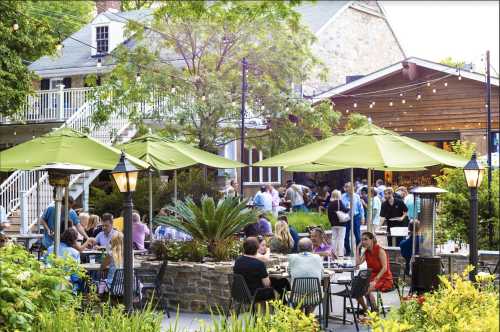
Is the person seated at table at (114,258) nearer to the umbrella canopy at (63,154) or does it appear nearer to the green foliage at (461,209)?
the umbrella canopy at (63,154)

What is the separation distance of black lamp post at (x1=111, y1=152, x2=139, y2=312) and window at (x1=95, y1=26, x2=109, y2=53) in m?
24.7

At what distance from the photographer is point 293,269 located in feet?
36.8

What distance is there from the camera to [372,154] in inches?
528

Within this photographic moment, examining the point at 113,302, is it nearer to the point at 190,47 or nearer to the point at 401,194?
the point at 401,194

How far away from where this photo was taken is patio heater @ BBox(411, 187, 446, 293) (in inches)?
529

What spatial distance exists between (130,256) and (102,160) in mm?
4427

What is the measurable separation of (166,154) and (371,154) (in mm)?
4182

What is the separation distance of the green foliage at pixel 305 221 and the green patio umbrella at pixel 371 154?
8.05 meters

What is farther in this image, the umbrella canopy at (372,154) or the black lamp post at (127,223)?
the umbrella canopy at (372,154)

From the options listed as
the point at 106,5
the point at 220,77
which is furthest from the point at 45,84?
the point at 220,77

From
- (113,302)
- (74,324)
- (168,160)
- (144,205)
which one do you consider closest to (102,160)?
(168,160)

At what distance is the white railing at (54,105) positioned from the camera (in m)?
29.8

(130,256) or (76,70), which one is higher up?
(76,70)

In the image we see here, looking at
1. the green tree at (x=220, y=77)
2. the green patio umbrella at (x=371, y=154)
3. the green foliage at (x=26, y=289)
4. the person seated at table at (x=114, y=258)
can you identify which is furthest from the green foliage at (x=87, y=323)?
the green tree at (x=220, y=77)
